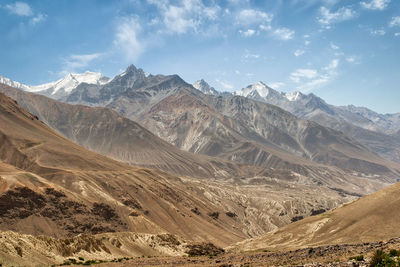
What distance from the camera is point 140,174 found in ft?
559

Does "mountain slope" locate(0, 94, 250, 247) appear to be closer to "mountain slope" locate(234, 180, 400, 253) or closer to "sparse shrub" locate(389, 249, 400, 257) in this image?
"mountain slope" locate(234, 180, 400, 253)

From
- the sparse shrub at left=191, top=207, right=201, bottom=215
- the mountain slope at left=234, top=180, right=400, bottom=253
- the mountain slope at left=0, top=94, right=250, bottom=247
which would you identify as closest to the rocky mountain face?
the mountain slope at left=0, top=94, right=250, bottom=247

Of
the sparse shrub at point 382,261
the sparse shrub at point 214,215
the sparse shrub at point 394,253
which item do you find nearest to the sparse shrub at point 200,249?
the sparse shrub at point 394,253

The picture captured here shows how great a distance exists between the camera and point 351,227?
69.9 meters

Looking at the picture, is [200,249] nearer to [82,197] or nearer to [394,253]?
[82,197]

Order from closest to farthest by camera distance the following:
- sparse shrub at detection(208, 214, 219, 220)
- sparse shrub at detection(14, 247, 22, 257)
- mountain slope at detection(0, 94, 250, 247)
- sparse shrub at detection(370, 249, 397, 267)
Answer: sparse shrub at detection(370, 249, 397, 267) < sparse shrub at detection(14, 247, 22, 257) < mountain slope at detection(0, 94, 250, 247) < sparse shrub at detection(208, 214, 219, 220)

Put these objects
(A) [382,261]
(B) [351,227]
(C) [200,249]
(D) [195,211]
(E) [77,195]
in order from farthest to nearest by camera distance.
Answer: (D) [195,211]
(E) [77,195]
(C) [200,249]
(B) [351,227]
(A) [382,261]

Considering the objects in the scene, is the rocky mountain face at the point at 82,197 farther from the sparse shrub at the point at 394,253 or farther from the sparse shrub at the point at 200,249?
the sparse shrub at the point at 394,253

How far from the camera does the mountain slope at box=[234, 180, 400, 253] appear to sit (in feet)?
207

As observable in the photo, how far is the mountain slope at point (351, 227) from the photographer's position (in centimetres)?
6306

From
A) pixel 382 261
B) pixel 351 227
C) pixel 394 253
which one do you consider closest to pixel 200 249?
pixel 351 227

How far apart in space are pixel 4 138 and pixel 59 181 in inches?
1884

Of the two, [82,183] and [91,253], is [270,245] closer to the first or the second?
[91,253]

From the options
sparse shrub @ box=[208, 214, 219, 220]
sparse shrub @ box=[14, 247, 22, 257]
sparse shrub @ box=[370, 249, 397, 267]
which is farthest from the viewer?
sparse shrub @ box=[208, 214, 219, 220]
